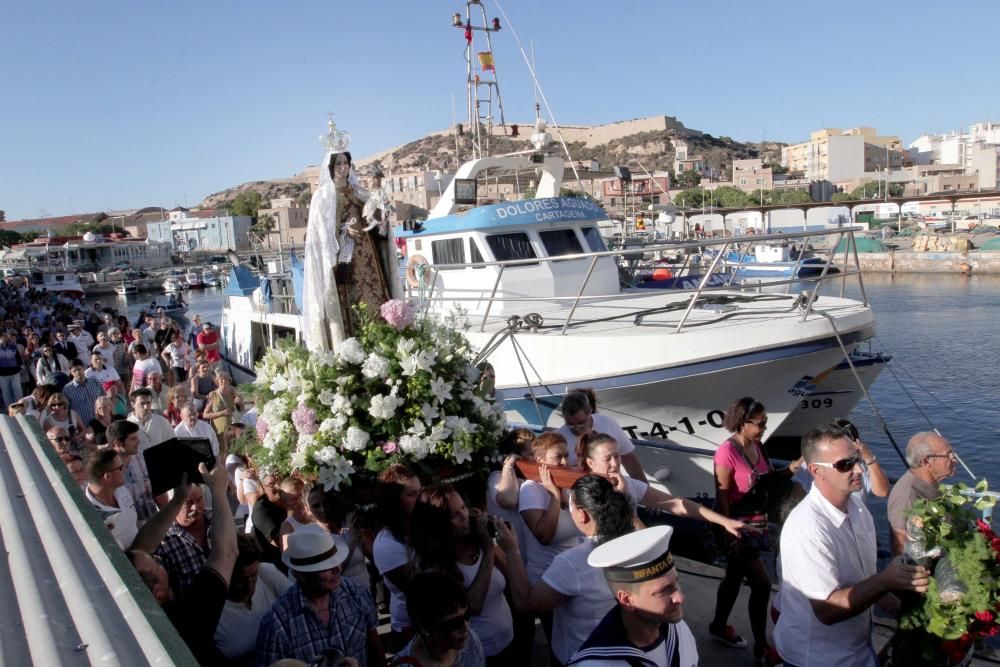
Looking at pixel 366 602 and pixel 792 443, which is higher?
pixel 366 602

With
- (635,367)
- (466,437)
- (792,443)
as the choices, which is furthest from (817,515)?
(792,443)

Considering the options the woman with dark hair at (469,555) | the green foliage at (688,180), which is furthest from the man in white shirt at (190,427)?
the green foliage at (688,180)

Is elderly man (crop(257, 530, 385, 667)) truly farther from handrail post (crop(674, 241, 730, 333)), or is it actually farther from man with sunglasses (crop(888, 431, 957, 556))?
handrail post (crop(674, 241, 730, 333))

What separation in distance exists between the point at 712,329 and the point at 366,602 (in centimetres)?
560

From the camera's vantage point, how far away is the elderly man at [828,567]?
2959 millimetres

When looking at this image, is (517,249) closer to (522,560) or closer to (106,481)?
(106,481)

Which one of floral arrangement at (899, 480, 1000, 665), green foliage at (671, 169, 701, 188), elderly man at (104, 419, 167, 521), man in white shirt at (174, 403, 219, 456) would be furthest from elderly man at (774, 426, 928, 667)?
green foliage at (671, 169, 701, 188)

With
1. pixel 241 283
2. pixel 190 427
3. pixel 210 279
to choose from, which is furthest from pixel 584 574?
pixel 210 279

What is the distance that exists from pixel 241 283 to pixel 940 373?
1789 cm

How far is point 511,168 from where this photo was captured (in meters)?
12.5

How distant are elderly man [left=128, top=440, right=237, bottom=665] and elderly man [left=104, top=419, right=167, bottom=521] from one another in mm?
1866

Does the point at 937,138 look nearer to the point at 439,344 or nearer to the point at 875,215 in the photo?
the point at 875,215

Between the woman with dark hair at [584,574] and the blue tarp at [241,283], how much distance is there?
16.5 metres

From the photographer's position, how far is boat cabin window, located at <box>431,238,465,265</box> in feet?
36.3
